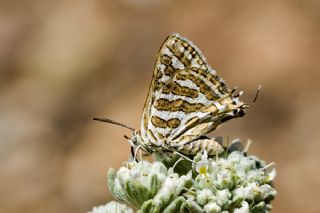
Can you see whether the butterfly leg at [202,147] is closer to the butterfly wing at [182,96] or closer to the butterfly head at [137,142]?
the butterfly wing at [182,96]

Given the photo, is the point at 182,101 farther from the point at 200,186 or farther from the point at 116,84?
the point at 116,84

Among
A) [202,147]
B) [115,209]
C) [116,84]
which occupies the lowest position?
[115,209]

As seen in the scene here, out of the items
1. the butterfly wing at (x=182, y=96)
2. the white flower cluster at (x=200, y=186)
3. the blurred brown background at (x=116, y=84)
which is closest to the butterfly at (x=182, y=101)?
the butterfly wing at (x=182, y=96)

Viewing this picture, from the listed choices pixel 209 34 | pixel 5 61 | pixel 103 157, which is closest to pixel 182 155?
pixel 103 157

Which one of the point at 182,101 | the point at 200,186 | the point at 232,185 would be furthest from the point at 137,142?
the point at 232,185

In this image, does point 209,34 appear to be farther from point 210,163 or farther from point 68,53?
point 210,163

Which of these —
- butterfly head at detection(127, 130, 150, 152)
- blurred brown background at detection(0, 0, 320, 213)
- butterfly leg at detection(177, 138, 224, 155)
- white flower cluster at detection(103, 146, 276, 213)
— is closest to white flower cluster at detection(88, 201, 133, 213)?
white flower cluster at detection(103, 146, 276, 213)

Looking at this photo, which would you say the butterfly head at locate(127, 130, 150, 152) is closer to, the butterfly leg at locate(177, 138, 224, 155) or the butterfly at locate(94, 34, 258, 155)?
the butterfly at locate(94, 34, 258, 155)
